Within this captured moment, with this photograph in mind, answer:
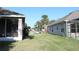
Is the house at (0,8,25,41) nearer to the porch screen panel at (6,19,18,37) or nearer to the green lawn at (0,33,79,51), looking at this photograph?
the porch screen panel at (6,19,18,37)

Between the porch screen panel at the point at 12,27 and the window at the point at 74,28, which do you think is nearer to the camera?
the porch screen panel at the point at 12,27

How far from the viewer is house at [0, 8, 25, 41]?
18.9 metres

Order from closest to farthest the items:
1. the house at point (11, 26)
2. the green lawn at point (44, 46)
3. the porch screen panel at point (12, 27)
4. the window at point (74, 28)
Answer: the green lawn at point (44, 46), the house at point (11, 26), the porch screen panel at point (12, 27), the window at point (74, 28)

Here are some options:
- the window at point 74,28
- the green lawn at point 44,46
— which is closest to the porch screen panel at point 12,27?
the green lawn at point 44,46

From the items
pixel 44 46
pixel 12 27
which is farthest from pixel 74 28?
pixel 44 46

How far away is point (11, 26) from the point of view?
776 inches

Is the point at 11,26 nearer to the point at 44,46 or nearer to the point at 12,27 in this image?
the point at 12,27

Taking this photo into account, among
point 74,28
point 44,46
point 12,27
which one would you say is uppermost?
point 12,27

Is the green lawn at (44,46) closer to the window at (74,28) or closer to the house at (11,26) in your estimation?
the house at (11,26)

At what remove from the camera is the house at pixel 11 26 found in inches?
744

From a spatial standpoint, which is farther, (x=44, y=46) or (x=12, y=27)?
(x=12, y=27)

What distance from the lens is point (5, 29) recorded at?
63.2ft
